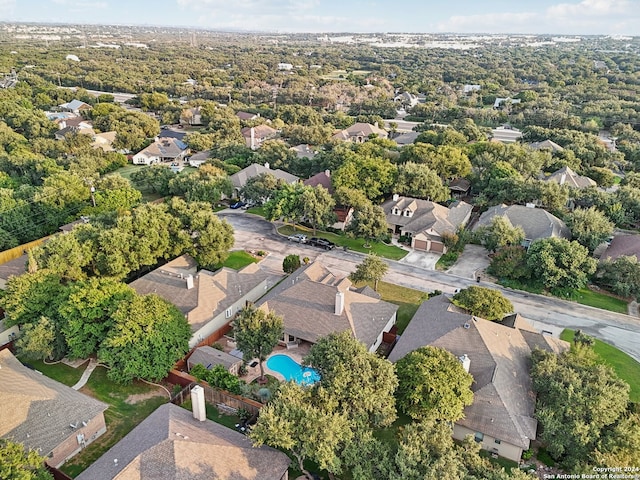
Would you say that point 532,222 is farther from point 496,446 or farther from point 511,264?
point 496,446

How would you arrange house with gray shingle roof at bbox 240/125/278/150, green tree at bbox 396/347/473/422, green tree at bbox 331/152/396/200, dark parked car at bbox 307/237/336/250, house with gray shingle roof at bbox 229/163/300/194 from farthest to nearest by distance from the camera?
house with gray shingle roof at bbox 240/125/278/150 → house with gray shingle roof at bbox 229/163/300/194 → green tree at bbox 331/152/396/200 → dark parked car at bbox 307/237/336/250 → green tree at bbox 396/347/473/422

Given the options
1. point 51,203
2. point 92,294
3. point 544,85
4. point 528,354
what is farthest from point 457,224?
point 544,85

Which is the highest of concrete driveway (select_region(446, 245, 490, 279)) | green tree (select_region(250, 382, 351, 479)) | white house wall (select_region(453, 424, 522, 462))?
green tree (select_region(250, 382, 351, 479))

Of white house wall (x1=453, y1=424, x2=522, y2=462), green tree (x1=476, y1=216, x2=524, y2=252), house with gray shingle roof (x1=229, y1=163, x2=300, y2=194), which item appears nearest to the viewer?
white house wall (x1=453, y1=424, x2=522, y2=462)

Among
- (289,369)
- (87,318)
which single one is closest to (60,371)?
(87,318)

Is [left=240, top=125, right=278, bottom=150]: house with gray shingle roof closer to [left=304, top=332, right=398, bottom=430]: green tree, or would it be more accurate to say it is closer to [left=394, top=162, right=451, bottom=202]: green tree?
[left=394, top=162, right=451, bottom=202]: green tree

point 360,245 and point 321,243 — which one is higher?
point 321,243

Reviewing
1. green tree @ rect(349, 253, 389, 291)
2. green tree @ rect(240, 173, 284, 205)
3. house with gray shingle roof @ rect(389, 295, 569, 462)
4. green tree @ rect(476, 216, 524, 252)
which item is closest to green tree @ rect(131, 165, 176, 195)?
green tree @ rect(240, 173, 284, 205)
